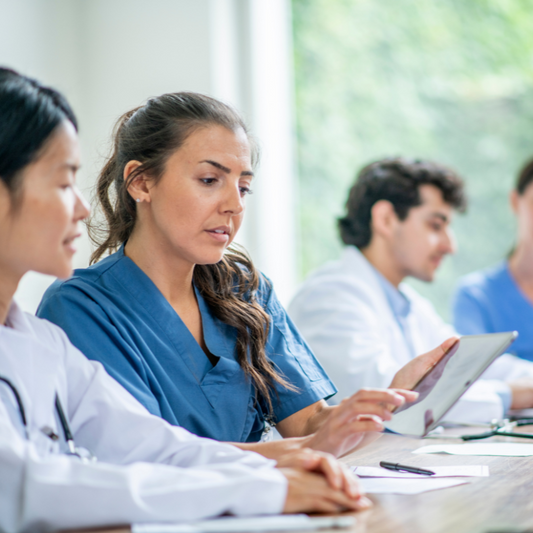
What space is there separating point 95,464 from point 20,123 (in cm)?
50

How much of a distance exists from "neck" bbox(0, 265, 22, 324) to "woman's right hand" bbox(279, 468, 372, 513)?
0.50 m

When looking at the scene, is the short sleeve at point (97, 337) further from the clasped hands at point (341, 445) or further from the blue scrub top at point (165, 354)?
the clasped hands at point (341, 445)

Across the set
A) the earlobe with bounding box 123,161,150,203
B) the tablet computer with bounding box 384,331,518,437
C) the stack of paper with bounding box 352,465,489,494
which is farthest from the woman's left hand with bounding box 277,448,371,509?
the earlobe with bounding box 123,161,150,203

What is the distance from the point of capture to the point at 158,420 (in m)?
1.04

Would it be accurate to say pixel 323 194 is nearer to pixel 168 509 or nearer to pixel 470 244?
pixel 470 244

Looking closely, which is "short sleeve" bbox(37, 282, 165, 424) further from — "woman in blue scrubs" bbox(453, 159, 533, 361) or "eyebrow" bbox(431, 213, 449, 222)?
"woman in blue scrubs" bbox(453, 159, 533, 361)

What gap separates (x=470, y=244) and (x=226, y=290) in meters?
2.53

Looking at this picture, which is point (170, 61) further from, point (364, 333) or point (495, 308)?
point (495, 308)

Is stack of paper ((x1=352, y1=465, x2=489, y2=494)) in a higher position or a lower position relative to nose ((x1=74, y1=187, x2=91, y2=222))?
lower

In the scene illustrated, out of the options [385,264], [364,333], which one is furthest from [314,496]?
[385,264]

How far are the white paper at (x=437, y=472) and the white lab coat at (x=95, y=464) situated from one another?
298 mm

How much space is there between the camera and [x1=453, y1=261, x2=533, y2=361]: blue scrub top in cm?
272

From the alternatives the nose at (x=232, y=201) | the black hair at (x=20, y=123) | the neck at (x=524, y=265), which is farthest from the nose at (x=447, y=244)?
the black hair at (x=20, y=123)

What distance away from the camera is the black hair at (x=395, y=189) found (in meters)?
2.55
